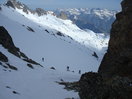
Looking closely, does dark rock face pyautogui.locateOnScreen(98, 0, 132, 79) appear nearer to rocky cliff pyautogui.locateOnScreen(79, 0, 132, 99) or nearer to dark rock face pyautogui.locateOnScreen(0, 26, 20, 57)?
rocky cliff pyautogui.locateOnScreen(79, 0, 132, 99)

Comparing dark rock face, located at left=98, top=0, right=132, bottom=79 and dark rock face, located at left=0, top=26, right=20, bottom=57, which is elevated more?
dark rock face, located at left=0, top=26, right=20, bottom=57

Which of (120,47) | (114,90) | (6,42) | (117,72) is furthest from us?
(6,42)

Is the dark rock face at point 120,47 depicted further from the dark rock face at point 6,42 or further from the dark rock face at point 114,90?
the dark rock face at point 6,42

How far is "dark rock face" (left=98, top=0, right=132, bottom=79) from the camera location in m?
23.4

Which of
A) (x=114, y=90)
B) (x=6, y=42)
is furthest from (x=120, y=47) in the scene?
(x=6, y=42)

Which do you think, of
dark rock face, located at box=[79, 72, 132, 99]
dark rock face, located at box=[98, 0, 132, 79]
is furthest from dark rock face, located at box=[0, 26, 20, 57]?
dark rock face, located at box=[79, 72, 132, 99]

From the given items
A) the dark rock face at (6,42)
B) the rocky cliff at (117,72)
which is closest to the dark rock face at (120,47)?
the rocky cliff at (117,72)

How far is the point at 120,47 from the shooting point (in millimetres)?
29016

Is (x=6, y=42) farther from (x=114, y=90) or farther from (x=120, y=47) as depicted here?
(x=114, y=90)

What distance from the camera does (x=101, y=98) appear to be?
60.3ft

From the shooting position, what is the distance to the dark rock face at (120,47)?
23.4m

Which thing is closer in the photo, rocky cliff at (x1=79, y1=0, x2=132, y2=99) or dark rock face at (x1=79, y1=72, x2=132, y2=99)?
dark rock face at (x1=79, y1=72, x2=132, y2=99)

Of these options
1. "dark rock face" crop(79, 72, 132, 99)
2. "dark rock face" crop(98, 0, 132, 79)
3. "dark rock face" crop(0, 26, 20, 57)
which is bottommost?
"dark rock face" crop(79, 72, 132, 99)

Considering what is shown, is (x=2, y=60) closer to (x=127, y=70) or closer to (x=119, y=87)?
(x=127, y=70)
